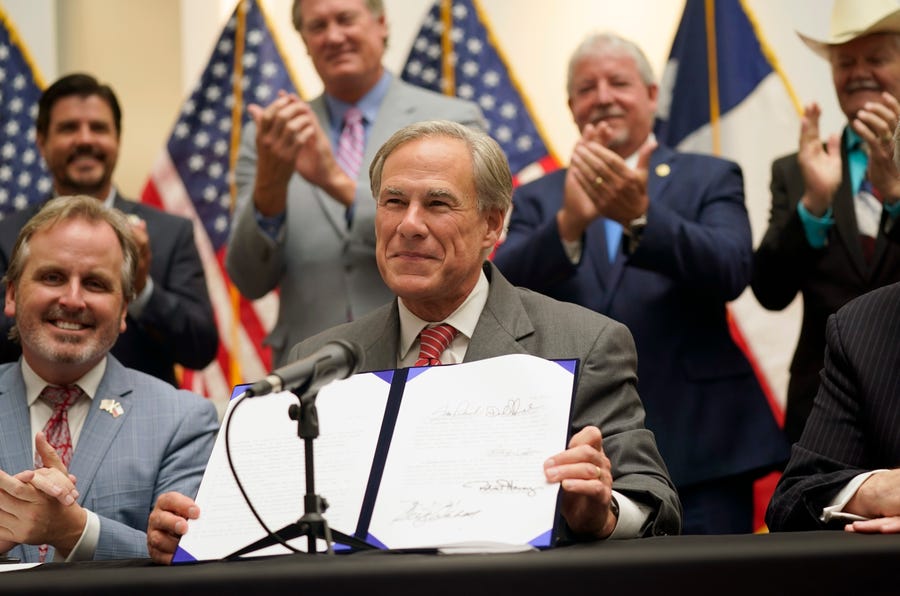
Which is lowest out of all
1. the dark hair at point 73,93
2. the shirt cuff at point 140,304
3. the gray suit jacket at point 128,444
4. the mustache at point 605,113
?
the gray suit jacket at point 128,444

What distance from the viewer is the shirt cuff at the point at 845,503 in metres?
2.61

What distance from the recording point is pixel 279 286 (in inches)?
190

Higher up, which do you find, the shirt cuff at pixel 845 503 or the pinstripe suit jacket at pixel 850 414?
the pinstripe suit jacket at pixel 850 414

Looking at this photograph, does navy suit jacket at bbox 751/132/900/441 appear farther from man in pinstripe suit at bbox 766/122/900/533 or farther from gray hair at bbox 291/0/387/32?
gray hair at bbox 291/0/387/32

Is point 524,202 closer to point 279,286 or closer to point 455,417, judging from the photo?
point 279,286

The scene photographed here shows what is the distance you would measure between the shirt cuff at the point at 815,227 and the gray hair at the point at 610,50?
0.83 meters

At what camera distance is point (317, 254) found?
4688 millimetres

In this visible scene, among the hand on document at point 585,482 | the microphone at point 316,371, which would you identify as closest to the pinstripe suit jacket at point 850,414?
the hand on document at point 585,482

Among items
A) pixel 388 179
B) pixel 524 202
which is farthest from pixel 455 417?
pixel 524 202

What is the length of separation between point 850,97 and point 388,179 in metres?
2.03

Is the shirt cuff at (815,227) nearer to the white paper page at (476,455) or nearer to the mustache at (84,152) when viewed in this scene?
the white paper page at (476,455)

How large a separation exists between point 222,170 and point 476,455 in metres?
4.13
